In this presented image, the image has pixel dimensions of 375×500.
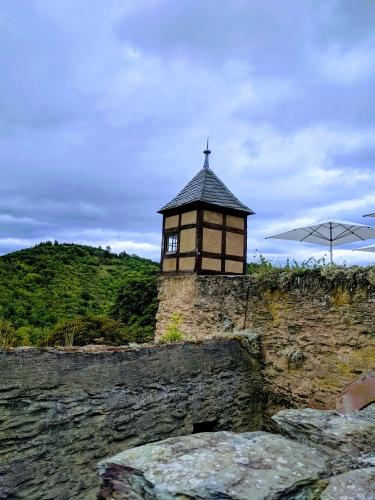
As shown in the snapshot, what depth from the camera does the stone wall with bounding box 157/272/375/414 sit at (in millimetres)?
6426

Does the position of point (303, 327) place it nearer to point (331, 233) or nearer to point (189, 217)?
point (331, 233)

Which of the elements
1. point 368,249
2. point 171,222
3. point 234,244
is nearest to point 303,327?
point 368,249

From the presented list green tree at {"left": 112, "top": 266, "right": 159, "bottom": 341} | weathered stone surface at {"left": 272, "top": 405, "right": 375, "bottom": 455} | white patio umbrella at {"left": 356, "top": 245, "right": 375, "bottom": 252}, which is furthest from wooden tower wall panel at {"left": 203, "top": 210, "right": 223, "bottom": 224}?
green tree at {"left": 112, "top": 266, "right": 159, "bottom": 341}

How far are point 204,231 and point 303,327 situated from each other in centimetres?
424

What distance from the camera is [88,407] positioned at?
525 centimetres

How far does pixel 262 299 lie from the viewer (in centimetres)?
809

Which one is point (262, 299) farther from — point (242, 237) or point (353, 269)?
point (242, 237)

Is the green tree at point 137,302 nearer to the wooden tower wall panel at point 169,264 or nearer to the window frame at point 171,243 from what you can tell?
the wooden tower wall panel at point 169,264

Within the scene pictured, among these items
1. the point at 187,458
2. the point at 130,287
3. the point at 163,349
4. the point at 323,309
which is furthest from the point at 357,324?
the point at 130,287

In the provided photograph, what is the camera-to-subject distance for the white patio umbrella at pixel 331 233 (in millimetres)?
8695

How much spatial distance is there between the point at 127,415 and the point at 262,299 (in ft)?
11.9

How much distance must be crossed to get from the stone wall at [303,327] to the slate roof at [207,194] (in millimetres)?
2534

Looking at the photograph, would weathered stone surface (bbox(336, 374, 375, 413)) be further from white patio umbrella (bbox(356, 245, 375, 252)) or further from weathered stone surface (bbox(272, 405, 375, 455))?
white patio umbrella (bbox(356, 245, 375, 252))

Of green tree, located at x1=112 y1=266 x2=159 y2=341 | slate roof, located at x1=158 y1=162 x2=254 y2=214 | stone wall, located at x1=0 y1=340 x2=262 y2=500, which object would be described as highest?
slate roof, located at x1=158 y1=162 x2=254 y2=214
